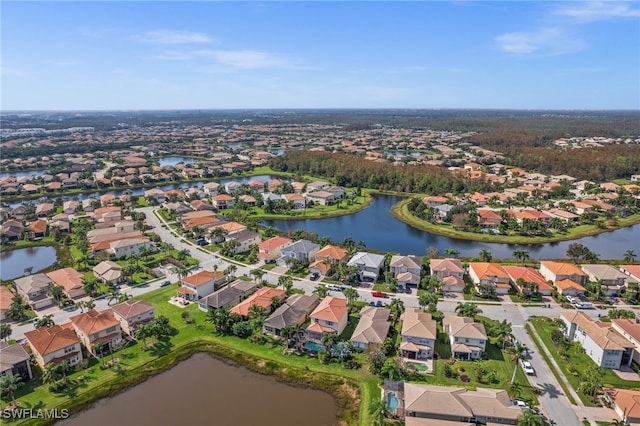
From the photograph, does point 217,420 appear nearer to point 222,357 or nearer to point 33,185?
point 222,357

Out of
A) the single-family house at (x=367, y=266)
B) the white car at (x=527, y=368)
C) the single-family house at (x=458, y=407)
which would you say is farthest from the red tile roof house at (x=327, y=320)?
the white car at (x=527, y=368)

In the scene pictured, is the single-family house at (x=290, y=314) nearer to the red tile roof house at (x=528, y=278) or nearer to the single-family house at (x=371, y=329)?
the single-family house at (x=371, y=329)

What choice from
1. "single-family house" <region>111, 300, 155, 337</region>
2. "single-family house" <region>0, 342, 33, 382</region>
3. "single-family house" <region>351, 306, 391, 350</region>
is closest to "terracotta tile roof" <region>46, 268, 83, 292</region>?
"single-family house" <region>111, 300, 155, 337</region>

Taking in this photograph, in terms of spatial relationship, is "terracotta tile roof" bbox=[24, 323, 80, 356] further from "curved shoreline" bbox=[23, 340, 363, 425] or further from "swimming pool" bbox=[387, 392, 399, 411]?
"swimming pool" bbox=[387, 392, 399, 411]

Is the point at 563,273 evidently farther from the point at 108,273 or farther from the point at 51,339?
the point at 108,273

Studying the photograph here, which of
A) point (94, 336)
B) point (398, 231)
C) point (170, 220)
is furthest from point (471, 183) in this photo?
point (94, 336)

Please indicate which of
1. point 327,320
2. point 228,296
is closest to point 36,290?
point 228,296
